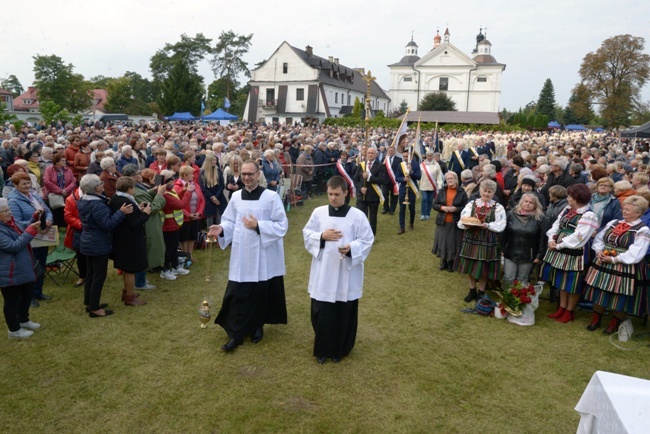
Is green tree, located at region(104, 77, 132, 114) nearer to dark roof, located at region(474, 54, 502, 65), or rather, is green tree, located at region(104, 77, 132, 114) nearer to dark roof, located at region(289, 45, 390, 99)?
dark roof, located at region(289, 45, 390, 99)

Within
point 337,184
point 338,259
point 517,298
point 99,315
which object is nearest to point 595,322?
point 517,298

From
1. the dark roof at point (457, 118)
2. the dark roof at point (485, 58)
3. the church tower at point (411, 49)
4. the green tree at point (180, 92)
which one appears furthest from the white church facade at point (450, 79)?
the green tree at point (180, 92)

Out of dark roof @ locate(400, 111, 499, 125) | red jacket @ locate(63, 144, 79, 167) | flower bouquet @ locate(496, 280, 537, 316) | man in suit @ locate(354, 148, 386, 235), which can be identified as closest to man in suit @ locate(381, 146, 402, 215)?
man in suit @ locate(354, 148, 386, 235)

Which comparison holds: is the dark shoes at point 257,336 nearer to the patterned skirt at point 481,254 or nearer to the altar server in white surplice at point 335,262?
the altar server in white surplice at point 335,262

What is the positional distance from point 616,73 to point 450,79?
30973mm

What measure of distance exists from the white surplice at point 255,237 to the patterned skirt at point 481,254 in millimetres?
2899

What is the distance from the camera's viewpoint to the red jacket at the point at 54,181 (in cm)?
809

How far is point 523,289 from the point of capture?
6.23m

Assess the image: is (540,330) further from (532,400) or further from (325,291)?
(325,291)

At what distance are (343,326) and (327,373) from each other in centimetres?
52

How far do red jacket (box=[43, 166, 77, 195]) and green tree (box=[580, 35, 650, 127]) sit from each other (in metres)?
49.9

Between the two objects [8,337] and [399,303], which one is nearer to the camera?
[8,337]

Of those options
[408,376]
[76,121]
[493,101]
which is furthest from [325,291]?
[493,101]

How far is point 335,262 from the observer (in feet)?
16.0
